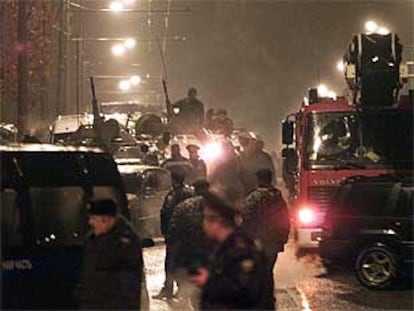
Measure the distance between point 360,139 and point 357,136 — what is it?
0.23 feet

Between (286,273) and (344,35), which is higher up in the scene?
(344,35)

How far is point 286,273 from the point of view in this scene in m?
15.9

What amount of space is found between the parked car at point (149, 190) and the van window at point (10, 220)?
34.6 feet

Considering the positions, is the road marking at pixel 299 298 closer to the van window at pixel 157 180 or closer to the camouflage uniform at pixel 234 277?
the van window at pixel 157 180

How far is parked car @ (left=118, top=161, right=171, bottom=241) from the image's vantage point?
61.2 feet

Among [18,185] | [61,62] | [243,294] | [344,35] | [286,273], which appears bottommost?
[286,273]

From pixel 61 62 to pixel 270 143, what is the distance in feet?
98.9

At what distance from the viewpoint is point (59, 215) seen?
7.86 meters

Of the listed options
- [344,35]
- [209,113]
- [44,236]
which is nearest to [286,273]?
[44,236]

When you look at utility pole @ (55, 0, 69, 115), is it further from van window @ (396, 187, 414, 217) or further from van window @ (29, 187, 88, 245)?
van window @ (29, 187, 88, 245)

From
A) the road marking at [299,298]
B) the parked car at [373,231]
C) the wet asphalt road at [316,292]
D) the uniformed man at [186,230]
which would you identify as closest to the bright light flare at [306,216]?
the wet asphalt road at [316,292]

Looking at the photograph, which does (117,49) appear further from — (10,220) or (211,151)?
(10,220)

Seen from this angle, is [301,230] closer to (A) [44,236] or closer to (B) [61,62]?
(A) [44,236]

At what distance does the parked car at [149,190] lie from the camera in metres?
18.7
